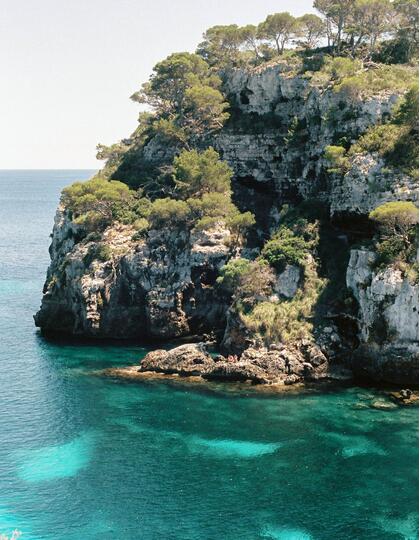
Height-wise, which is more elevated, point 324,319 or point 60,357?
point 324,319

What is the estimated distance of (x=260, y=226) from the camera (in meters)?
83.6

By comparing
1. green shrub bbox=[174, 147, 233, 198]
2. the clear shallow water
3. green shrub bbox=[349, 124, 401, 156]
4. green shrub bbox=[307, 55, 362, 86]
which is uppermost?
green shrub bbox=[307, 55, 362, 86]

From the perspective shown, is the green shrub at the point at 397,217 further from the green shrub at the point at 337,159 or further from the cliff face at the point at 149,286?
the cliff face at the point at 149,286

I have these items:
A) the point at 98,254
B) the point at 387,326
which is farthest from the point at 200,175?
the point at 387,326

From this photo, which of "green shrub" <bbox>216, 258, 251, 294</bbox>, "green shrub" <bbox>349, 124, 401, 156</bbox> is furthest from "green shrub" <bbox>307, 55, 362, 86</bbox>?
"green shrub" <bbox>216, 258, 251, 294</bbox>

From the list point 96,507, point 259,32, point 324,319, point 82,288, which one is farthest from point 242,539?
point 259,32

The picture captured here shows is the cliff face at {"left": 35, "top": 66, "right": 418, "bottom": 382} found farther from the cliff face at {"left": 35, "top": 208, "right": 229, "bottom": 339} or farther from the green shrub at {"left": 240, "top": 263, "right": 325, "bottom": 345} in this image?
the green shrub at {"left": 240, "top": 263, "right": 325, "bottom": 345}

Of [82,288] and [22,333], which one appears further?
[22,333]

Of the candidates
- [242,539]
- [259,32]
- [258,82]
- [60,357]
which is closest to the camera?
[242,539]

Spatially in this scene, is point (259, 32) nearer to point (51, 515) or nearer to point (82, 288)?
point (82, 288)

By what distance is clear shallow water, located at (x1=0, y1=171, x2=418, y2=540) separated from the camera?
40.2 m

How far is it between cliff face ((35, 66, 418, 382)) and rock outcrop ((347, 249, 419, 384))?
0.10 m

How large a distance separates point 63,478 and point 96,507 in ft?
15.6

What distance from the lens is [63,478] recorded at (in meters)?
46.2
